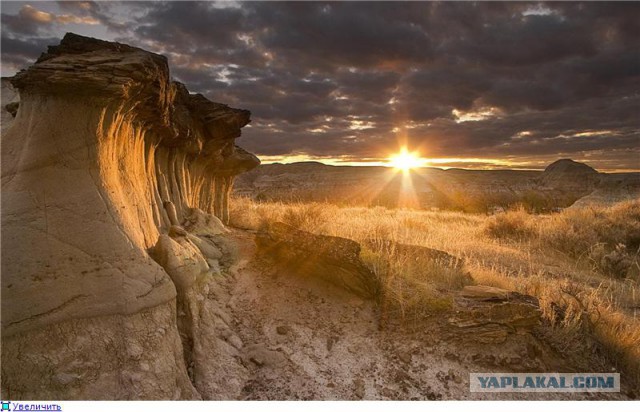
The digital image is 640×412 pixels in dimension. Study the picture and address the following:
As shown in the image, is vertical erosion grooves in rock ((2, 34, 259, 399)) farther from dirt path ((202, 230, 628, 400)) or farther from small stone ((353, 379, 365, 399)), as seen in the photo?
small stone ((353, 379, 365, 399))

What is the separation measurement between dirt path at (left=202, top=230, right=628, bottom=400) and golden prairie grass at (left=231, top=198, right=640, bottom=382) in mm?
617

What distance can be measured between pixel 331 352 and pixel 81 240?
2.87m

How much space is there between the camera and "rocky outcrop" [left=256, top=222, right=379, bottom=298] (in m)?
5.86

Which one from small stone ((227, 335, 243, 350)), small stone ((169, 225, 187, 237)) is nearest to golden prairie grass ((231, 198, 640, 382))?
small stone ((227, 335, 243, 350))

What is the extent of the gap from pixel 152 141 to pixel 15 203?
2.36m

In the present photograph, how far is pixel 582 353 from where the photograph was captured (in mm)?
4988

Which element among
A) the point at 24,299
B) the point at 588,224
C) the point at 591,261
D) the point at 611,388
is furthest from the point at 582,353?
the point at 588,224

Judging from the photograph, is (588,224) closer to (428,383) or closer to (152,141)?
(428,383)

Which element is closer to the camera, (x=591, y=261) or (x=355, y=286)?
(x=355, y=286)

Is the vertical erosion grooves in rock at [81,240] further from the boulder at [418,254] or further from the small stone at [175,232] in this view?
the boulder at [418,254]

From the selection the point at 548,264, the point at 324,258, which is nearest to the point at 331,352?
the point at 324,258
